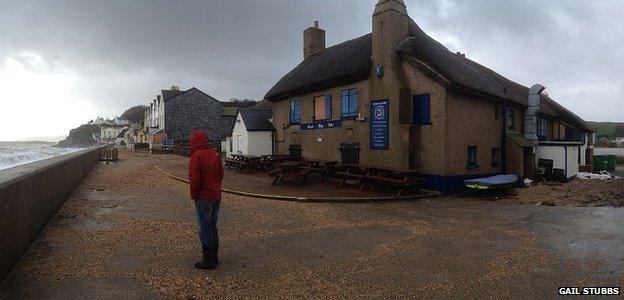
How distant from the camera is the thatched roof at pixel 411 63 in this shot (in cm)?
1477

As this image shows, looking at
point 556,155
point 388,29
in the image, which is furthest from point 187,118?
point 556,155

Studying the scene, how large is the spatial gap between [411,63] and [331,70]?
5.44 metres

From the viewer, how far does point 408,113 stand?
15188mm

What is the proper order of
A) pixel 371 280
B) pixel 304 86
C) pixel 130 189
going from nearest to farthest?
pixel 371 280 → pixel 130 189 → pixel 304 86

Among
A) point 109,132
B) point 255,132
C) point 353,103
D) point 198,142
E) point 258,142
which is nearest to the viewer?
point 198,142

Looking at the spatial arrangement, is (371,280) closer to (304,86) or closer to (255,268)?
(255,268)

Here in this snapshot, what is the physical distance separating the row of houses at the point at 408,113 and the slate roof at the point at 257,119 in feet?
7.33

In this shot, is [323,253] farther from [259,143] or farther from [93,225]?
[259,143]

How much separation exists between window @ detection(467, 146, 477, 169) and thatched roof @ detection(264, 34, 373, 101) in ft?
17.9

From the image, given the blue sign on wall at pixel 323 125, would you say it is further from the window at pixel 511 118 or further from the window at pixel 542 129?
the window at pixel 542 129

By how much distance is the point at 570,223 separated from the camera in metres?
8.98

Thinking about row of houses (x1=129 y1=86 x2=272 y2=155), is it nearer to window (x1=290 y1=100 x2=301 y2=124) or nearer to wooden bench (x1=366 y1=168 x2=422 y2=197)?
window (x1=290 y1=100 x2=301 y2=124)

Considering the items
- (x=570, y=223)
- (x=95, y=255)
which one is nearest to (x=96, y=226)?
(x=95, y=255)

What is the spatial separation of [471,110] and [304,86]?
8.97 meters
